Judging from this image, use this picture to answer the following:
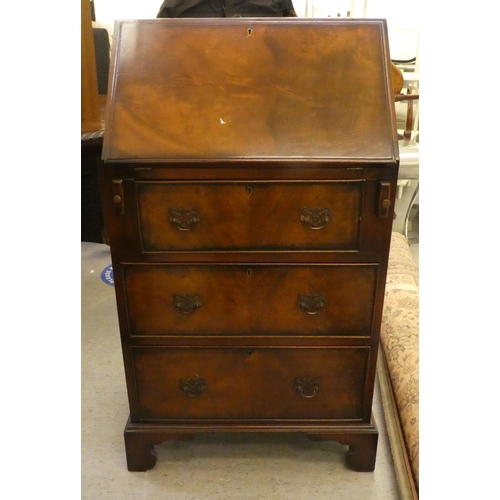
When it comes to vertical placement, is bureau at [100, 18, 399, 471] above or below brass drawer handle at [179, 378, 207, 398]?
above

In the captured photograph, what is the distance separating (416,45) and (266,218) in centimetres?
283

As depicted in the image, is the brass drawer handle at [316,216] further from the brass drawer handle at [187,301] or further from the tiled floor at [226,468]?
the tiled floor at [226,468]

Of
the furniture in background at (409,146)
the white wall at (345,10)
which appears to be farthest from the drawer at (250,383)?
the white wall at (345,10)

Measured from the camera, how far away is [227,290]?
4.52 feet

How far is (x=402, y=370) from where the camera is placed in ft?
5.81

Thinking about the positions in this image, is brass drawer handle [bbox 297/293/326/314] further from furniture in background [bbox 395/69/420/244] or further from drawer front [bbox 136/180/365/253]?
furniture in background [bbox 395/69/420/244]

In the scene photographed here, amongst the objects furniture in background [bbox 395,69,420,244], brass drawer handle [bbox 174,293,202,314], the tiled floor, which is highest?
furniture in background [bbox 395,69,420,244]

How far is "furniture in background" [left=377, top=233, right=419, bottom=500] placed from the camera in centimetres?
151

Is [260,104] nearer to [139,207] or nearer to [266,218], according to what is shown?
[266,218]

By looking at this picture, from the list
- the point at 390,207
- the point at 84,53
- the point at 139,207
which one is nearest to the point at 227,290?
the point at 139,207

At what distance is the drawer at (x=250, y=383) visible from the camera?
4.78ft

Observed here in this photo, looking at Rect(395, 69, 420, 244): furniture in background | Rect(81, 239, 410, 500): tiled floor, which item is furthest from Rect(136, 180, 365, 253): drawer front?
Rect(395, 69, 420, 244): furniture in background

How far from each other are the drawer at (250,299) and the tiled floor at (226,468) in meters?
0.51

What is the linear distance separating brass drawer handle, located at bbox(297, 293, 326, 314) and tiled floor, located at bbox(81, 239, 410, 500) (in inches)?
23.1
